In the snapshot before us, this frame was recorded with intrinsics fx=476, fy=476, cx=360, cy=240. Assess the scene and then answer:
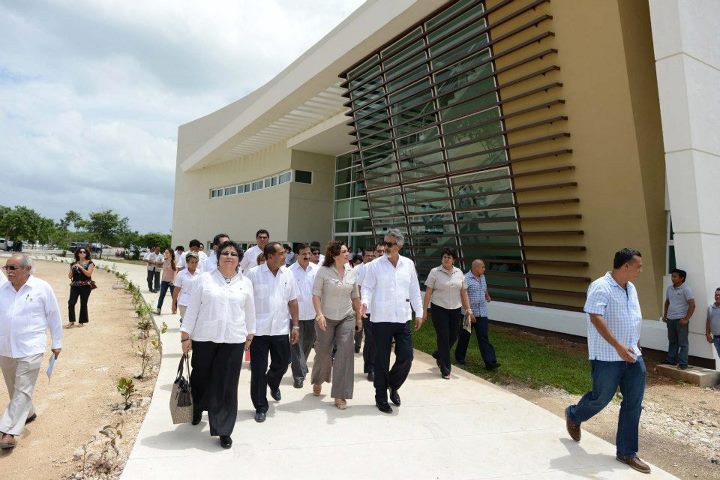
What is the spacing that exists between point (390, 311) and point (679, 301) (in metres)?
5.18

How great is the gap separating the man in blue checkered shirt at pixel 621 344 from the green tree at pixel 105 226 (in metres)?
69.1

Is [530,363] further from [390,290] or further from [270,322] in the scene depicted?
[270,322]

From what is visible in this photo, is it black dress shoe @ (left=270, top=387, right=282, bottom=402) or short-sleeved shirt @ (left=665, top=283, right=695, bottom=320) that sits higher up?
short-sleeved shirt @ (left=665, top=283, right=695, bottom=320)

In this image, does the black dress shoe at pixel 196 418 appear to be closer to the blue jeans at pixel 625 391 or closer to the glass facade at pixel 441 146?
the blue jeans at pixel 625 391

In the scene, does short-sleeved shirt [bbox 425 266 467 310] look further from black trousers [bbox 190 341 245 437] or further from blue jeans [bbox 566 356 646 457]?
black trousers [bbox 190 341 245 437]

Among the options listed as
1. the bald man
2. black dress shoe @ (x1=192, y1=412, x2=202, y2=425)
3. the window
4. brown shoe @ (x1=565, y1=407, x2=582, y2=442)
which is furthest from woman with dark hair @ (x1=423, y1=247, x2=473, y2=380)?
the window

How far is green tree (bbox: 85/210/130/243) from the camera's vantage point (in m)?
63.2

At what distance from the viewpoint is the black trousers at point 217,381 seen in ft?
12.8

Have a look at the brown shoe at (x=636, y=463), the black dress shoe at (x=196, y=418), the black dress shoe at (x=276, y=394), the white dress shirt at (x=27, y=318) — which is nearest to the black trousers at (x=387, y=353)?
the black dress shoe at (x=276, y=394)

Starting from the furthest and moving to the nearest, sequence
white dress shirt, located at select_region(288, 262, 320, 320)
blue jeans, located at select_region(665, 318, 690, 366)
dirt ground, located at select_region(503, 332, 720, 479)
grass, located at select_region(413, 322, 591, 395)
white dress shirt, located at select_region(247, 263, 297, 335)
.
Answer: blue jeans, located at select_region(665, 318, 690, 366) → grass, located at select_region(413, 322, 591, 395) → white dress shirt, located at select_region(288, 262, 320, 320) → white dress shirt, located at select_region(247, 263, 297, 335) → dirt ground, located at select_region(503, 332, 720, 479)

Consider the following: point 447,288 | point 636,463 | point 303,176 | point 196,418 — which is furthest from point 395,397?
point 303,176

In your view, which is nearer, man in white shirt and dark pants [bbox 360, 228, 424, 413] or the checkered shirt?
man in white shirt and dark pants [bbox 360, 228, 424, 413]

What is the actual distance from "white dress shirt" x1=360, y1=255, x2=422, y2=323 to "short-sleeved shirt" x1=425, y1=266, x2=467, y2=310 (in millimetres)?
1314

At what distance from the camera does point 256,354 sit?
459cm
